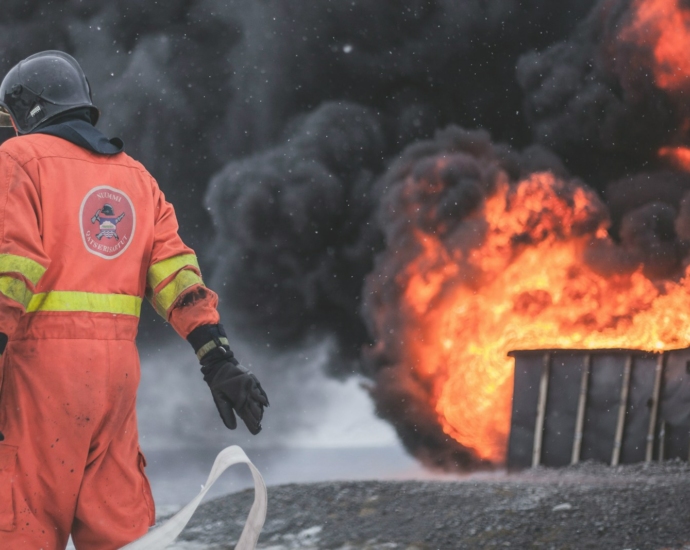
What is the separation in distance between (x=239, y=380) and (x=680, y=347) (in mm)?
9182

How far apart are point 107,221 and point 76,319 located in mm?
370

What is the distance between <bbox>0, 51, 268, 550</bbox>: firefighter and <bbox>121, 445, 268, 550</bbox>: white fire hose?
27cm

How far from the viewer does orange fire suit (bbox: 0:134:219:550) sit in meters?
2.41

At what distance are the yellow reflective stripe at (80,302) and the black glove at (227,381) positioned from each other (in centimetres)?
29

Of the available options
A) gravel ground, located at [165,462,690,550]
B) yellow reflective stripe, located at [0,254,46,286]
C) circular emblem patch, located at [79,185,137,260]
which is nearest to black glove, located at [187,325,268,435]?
circular emblem patch, located at [79,185,137,260]

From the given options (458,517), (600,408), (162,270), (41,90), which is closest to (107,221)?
(162,270)

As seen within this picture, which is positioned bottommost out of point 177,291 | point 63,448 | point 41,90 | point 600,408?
point 600,408

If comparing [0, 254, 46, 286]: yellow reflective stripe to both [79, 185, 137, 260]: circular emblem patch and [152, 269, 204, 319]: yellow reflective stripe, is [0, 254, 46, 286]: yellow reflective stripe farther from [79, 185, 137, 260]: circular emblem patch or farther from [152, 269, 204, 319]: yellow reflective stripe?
[152, 269, 204, 319]: yellow reflective stripe

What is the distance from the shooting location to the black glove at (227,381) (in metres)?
2.71

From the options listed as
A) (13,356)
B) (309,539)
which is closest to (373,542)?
(309,539)

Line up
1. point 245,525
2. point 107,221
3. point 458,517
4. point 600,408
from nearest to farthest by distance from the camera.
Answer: point 245,525
point 107,221
point 458,517
point 600,408

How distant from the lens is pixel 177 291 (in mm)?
2807

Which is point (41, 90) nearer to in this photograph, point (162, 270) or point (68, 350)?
point (162, 270)

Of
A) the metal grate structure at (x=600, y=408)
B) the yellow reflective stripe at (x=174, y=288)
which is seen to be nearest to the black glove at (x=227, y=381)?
the yellow reflective stripe at (x=174, y=288)
